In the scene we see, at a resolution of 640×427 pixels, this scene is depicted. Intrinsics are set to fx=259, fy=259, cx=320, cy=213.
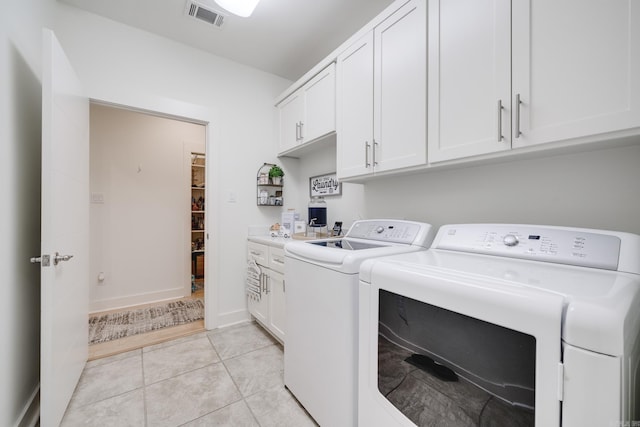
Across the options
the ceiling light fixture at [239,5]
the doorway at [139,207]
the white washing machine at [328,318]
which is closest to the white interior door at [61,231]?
the ceiling light fixture at [239,5]

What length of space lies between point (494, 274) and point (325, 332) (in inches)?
30.5

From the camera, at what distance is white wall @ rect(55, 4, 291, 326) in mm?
2016

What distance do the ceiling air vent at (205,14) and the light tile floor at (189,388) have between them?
2656 millimetres

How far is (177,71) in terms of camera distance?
2.37 meters

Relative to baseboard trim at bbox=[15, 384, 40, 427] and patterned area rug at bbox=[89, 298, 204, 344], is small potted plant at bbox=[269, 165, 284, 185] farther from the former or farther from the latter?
baseboard trim at bbox=[15, 384, 40, 427]

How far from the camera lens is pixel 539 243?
3.33ft

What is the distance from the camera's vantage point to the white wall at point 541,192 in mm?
1056

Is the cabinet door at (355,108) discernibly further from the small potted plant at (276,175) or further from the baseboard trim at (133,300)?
the baseboard trim at (133,300)

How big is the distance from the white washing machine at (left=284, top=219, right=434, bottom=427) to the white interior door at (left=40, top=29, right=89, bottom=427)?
1151 mm

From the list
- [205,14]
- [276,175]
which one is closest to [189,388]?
[276,175]

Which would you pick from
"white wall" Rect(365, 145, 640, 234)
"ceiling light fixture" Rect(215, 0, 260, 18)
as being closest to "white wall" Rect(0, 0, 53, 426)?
"ceiling light fixture" Rect(215, 0, 260, 18)

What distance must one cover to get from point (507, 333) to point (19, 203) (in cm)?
217

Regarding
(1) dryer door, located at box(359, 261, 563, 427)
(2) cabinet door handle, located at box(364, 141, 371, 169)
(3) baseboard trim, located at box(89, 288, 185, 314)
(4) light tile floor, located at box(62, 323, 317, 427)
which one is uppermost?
(2) cabinet door handle, located at box(364, 141, 371, 169)

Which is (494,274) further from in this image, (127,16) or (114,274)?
(114,274)
